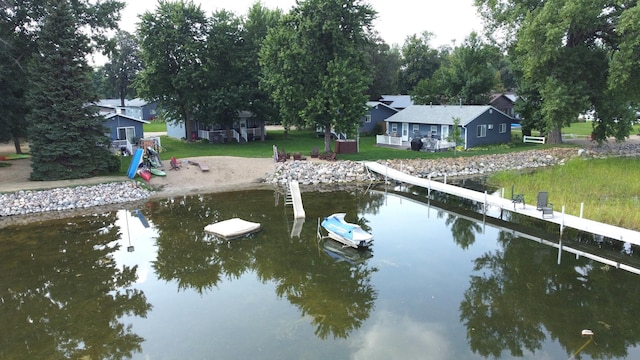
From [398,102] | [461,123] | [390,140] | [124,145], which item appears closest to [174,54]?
[124,145]

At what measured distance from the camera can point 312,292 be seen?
13703mm

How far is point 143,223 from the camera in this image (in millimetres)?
21125

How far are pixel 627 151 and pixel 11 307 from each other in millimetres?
42937

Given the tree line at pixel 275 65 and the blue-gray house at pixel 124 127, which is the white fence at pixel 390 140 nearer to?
the tree line at pixel 275 65

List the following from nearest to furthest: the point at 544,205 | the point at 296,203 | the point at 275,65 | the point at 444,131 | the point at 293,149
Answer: the point at 544,205 < the point at 296,203 < the point at 275,65 < the point at 293,149 < the point at 444,131

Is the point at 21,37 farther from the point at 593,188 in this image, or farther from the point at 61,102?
the point at 593,188

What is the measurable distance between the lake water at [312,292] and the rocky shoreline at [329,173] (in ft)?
9.84

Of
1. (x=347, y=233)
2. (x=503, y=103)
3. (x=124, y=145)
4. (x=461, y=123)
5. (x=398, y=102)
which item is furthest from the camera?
(x=503, y=103)

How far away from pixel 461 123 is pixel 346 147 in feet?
34.1

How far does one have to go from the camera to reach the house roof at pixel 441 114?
38875mm

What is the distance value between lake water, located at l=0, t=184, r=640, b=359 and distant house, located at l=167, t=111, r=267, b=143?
23159 mm

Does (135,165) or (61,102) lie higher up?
(61,102)

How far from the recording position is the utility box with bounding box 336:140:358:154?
35.0 meters

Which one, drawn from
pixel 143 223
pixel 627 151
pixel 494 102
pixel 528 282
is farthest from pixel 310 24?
pixel 494 102
